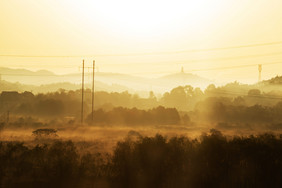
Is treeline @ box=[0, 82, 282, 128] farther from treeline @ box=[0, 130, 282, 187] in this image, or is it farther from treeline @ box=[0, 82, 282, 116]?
treeline @ box=[0, 130, 282, 187]

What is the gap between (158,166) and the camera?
19.9 m

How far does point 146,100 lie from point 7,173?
456ft

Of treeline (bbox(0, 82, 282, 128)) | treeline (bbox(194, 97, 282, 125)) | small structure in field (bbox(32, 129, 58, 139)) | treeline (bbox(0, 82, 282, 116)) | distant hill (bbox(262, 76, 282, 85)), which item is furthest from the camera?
distant hill (bbox(262, 76, 282, 85))

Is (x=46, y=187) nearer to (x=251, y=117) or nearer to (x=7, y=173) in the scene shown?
(x=7, y=173)

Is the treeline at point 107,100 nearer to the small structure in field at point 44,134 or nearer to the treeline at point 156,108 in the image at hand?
the treeline at point 156,108

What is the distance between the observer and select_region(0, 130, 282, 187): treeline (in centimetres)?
1914

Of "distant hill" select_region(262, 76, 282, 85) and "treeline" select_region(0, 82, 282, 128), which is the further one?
"distant hill" select_region(262, 76, 282, 85)

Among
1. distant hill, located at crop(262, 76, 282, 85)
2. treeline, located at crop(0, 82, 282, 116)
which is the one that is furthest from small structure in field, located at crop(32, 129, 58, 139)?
distant hill, located at crop(262, 76, 282, 85)

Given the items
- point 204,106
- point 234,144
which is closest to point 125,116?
point 204,106

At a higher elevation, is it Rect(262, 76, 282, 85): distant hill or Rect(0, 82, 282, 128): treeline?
Rect(262, 76, 282, 85): distant hill

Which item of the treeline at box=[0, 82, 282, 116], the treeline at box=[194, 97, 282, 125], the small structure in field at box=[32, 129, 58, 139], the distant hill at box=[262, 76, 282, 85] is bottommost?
the small structure in field at box=[32, 129, 58, 139]

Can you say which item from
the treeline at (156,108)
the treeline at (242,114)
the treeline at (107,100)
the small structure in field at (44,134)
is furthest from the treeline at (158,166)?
the treeline at (107,100)

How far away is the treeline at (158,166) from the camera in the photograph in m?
19.1

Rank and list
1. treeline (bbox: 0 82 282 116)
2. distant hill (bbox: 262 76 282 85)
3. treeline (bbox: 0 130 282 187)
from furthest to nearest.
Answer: distant hill (bbox: 262 76 282 85)
treeline (bbox: 0 82 282 116)
treeline (bbox: 0 130 282 187)
